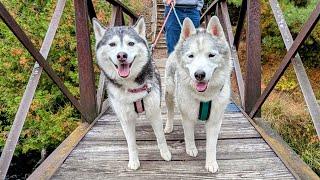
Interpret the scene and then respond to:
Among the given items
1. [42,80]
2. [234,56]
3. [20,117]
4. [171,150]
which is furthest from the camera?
[42,80]

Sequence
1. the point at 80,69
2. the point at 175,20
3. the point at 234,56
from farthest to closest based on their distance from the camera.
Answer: the point at 234,56
the point at 175,20
the point at 80,69

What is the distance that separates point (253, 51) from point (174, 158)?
4.23ft

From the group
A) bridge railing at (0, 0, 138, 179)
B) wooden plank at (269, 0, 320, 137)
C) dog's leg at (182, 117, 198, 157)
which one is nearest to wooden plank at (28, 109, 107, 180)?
bridge railing at (0, 0, 138, 179)

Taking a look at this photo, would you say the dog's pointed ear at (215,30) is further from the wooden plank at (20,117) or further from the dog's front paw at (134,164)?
the wooden plank at (20,117)

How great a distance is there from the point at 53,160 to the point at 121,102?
0.65 metres

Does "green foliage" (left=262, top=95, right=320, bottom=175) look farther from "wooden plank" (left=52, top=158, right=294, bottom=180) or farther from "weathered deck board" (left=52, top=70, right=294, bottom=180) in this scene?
"wooden plank" (left=52, top=158, right=294, bottom=180)

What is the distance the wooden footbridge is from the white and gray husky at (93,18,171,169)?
0.65ft

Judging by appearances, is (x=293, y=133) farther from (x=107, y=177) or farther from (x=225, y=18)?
(x=107, y=177)

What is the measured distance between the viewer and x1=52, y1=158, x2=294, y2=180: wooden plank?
221 centimetres

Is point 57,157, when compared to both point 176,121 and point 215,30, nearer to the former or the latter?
point 176,121

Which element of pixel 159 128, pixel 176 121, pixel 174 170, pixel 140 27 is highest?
pixel 140 27

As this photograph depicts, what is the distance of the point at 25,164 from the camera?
275 inches

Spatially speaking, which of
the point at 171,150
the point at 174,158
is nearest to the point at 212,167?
the point at 174,158

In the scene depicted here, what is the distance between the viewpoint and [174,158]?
8.14 ft
